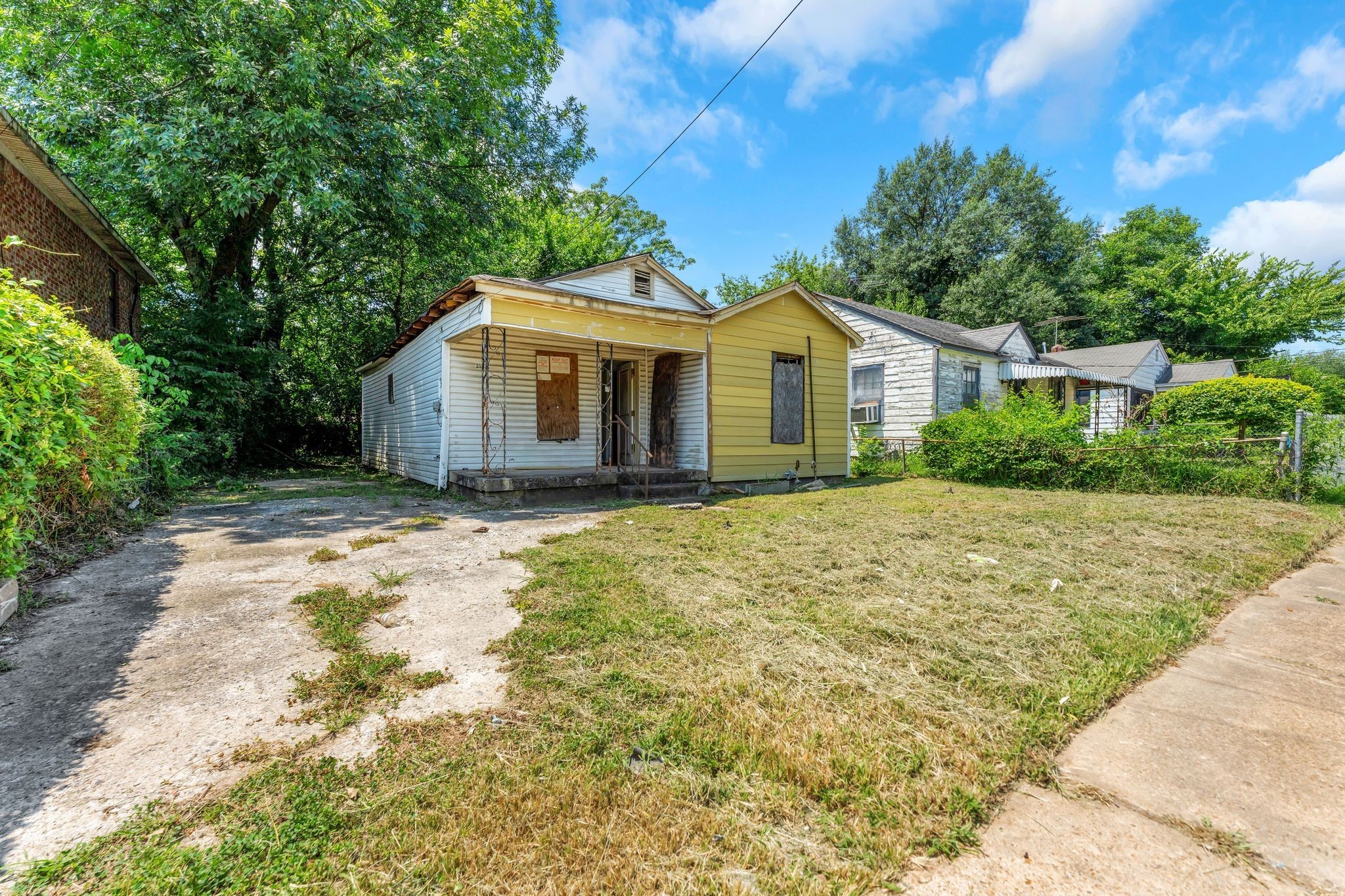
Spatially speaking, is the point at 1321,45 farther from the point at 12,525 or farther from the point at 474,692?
the point at 12,525

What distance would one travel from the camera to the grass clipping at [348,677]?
221cm

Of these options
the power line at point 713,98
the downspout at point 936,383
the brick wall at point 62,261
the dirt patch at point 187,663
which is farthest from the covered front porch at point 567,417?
the downspout at point 936,383

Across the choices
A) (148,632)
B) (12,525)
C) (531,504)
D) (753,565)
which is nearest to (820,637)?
(753,565)

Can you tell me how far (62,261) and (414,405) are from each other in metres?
5.38

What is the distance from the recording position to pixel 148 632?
2.94m

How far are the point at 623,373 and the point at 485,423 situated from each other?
12.7ft

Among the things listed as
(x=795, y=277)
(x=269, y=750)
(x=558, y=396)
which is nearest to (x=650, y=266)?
(x=558, y=396)

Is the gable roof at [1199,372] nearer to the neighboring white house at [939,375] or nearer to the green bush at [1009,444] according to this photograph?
the neighboring white house at [939,375]

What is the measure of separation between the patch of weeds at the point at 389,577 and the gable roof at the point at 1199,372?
30.7 metres

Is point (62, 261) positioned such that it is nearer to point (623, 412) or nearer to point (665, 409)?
point (623, 412)

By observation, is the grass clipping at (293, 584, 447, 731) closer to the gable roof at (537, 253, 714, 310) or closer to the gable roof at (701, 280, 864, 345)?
the gable roof at (701, 280, 864, 345)

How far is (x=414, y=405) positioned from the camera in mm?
10844

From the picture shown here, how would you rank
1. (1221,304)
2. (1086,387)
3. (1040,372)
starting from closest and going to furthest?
(1040,372), (1086,387), (1221,304)

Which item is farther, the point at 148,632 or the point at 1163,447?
the point at 1163,447
